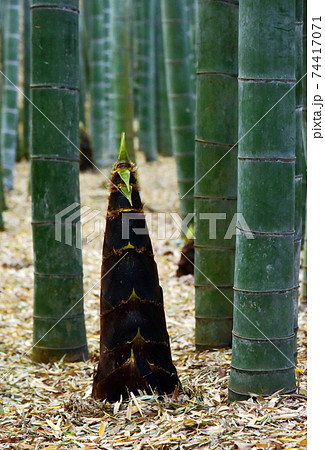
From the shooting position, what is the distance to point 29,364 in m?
2.59

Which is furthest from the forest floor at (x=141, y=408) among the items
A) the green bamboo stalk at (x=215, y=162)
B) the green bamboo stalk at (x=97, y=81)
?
the green bamboo stalk at (x=97, y=81)

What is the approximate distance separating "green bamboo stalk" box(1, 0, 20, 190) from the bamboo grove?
4076 millimetres

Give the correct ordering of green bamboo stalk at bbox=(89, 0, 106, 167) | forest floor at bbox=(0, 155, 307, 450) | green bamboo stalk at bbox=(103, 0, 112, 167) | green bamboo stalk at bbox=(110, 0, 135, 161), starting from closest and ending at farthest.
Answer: forest floor at bbox=(0, 155, 307, 450) → green bamboo stalk at bbox=(110, 0, 135, 161) → green bamboo stalk at bbox=(103, 0, 112, 167) → green bamboo stalk at bbox=(89, 0, 106, 167)

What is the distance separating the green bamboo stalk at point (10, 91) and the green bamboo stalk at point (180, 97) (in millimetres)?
2784

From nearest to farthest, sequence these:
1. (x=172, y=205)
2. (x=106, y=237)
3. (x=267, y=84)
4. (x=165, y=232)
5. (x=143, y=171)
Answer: (x=267, y=84), (x=106, y=237), (x=165, y=232), (x=172, y=205), (x=143, y=171)

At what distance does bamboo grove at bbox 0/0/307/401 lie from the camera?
5.71 ft

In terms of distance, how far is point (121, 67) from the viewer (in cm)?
566

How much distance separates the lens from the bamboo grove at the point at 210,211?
1.74m

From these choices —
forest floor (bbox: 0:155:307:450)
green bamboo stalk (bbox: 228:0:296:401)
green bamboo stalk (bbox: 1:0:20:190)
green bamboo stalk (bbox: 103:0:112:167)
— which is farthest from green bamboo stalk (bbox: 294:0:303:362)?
green bamboo stalk (bbox: 103:0:112:167)

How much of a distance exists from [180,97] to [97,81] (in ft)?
14.5

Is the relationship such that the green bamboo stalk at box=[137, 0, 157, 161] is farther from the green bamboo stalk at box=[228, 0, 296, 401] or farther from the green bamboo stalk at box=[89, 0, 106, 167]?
the green bamboo stalk at box=[228, 0, 296, 401]
